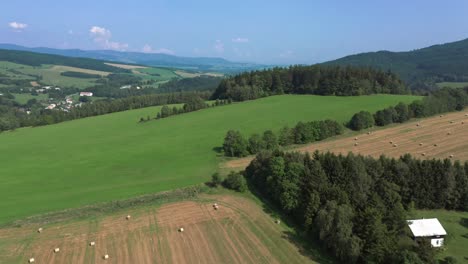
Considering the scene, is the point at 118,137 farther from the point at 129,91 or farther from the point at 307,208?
the point at 129,91

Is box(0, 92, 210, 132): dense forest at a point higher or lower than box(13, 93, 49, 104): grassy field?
higher

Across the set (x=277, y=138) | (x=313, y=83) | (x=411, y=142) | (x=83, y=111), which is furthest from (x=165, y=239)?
(x=83, y=111)

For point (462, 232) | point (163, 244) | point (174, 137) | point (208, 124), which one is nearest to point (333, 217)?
point (462, 232)

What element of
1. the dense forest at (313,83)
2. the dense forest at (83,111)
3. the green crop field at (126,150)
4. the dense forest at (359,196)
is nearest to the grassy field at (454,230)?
the dense forest at (359,196)

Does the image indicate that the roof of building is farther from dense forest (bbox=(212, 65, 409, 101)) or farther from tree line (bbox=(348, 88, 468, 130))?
dense forest (bbox=(212, 65, 409, 101))

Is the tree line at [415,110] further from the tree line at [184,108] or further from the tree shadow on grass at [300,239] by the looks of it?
the tree line at [184,108]

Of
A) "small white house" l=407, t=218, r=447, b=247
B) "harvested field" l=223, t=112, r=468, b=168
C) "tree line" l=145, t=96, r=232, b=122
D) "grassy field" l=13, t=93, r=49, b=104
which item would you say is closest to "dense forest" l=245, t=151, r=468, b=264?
"small white house" l=407, t=218, r=447, b=247

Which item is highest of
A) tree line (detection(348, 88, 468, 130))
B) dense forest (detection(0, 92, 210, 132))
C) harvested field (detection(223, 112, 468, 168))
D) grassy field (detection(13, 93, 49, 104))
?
tree line (detection(348, 88, 468, 130))
